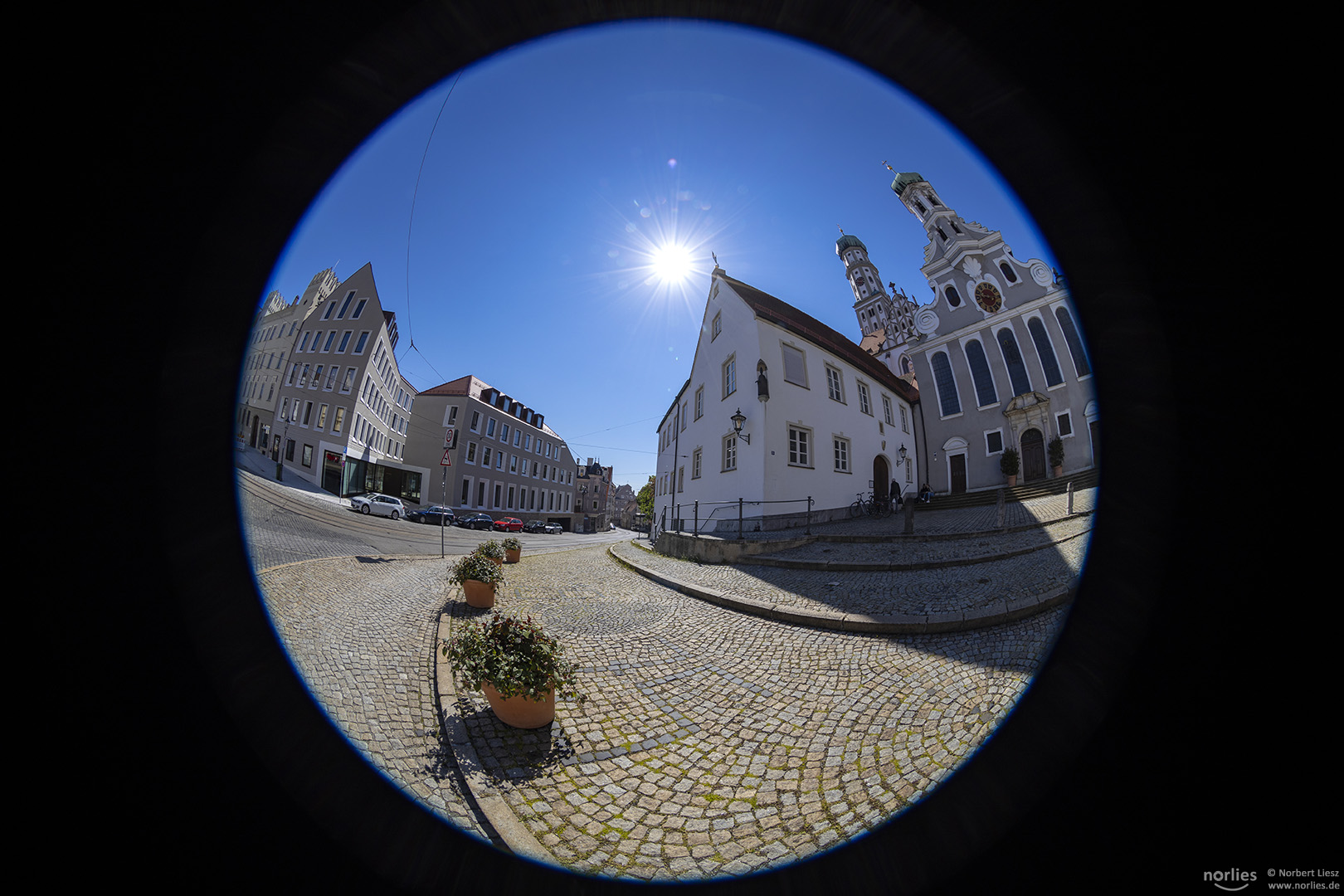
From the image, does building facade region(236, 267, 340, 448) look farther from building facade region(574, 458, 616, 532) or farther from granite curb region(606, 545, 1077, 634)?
building facade region(574, 458, 616, 532)

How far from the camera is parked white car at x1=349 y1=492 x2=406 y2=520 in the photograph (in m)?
2.06

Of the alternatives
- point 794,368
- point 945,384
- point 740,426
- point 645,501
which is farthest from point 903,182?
point 645,501

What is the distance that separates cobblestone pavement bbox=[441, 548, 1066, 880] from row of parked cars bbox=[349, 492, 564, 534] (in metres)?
0.69

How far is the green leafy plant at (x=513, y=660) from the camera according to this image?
203cm

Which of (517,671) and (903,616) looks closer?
(517,671)

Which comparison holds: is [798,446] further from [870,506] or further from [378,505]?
[378,505]

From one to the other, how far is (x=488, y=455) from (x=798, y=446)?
5.65 m

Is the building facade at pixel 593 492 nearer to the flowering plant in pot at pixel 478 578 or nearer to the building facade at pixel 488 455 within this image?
the building facade at pixel 488 455

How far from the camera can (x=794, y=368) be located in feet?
25.6

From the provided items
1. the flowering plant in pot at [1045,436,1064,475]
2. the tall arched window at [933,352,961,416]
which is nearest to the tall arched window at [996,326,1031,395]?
the tall arched window at [933,352,961,416]

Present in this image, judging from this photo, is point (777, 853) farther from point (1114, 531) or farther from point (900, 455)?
point (900, 455)

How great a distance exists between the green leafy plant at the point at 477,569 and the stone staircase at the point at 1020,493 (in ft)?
11.2

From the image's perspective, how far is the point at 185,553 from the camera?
857 mm

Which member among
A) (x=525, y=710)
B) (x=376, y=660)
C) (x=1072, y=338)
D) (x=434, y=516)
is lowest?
(x=525, y=710)
